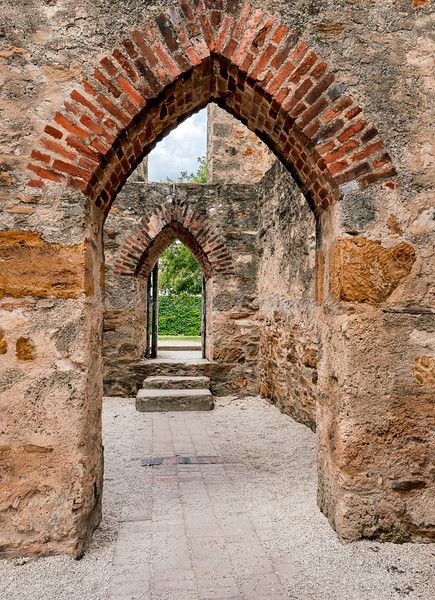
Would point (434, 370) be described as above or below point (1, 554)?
above

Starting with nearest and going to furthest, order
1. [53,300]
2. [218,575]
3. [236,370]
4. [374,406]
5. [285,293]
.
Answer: [218,575] → [53,300] → [374,406] → [285,293] → [236,370]

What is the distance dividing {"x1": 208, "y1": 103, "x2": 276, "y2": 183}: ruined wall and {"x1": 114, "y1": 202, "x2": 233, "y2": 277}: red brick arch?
2546mm

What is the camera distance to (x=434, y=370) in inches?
110

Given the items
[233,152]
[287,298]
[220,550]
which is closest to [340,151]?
[220,550]

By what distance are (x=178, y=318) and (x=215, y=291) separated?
1189 centimetres

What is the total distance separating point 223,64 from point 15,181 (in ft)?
4.63

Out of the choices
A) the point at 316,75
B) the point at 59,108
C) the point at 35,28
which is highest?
the point at 35,28

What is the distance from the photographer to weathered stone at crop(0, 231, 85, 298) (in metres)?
2.58

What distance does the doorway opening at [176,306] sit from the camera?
9117mm

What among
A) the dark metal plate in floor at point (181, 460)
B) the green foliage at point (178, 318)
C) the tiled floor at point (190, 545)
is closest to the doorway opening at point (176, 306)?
the green foliage at point (178, 318)

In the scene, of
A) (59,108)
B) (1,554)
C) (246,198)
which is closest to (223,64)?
(59,108)

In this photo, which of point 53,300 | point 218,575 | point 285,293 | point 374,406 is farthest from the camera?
point 285,293

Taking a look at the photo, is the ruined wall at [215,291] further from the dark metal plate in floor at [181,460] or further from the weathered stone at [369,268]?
the weathered stone at [369,268]

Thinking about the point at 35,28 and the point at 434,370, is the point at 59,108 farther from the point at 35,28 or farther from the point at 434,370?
the point at 434,370
